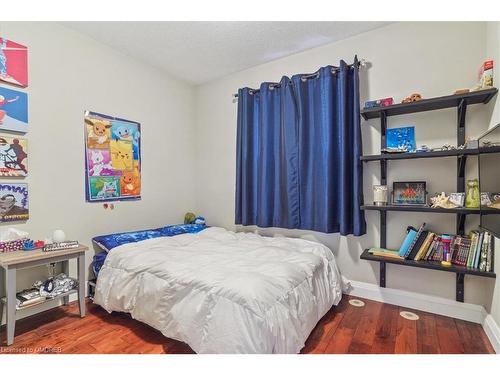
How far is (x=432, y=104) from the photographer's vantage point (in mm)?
1949

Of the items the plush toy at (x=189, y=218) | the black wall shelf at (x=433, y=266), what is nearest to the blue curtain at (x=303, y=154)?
the black wall shelf at (x=433, y=266)

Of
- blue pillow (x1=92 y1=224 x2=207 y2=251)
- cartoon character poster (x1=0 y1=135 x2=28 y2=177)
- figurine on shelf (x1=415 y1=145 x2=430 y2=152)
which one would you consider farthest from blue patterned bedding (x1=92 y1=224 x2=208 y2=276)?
figurine on shelf (x1=415 y1=145 x2=430 y2=152)

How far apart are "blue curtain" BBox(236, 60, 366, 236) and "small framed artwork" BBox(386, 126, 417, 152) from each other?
0.85 ft

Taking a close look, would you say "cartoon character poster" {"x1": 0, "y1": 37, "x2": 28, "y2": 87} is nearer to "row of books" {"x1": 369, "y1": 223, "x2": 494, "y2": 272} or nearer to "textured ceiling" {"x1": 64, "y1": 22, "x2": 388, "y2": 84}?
"textured ceiling" {"x1": 64, "y1": 22, "x2": 388, "y2": 84}

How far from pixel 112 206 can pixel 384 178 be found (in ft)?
8.56

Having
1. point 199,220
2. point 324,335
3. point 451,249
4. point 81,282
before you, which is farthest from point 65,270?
point 451,249

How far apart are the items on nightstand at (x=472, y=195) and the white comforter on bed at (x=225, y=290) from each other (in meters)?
1.10

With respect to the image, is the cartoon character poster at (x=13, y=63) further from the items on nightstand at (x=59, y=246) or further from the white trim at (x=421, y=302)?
the white trim at (x=421, y=302)

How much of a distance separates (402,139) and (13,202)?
3135 millimetres

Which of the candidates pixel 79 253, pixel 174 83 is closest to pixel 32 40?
pixel 174 83

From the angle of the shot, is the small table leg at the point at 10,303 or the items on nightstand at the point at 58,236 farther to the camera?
the items on nightstand at the point at 58,236

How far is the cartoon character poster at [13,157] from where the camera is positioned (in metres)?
1.86

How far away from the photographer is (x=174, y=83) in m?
3.22
